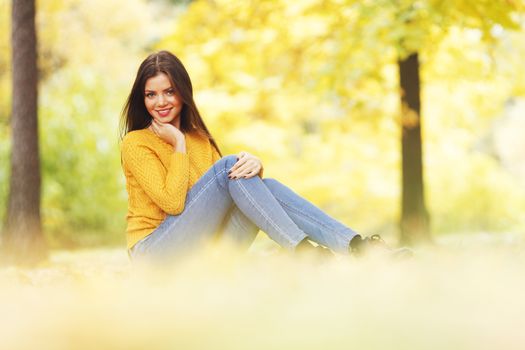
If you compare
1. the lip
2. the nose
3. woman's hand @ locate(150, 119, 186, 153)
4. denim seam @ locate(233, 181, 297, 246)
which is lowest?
denim seam @ locate(233, 181, 297, 246)

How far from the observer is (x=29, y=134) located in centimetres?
557

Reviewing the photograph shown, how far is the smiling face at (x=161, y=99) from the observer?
349 centimetres

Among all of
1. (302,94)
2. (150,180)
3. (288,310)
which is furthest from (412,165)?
(288,310)

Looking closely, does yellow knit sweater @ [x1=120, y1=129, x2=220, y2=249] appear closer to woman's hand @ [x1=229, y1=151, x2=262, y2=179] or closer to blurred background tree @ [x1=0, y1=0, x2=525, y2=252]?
woman's hand @ [x1=229, y1=151, x2=262, y2=179]

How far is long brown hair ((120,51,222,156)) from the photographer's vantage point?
11.4ft

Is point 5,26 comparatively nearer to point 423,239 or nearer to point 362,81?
point 362,81

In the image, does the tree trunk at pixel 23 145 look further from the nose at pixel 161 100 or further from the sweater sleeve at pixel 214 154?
the nose at pixel 161 100

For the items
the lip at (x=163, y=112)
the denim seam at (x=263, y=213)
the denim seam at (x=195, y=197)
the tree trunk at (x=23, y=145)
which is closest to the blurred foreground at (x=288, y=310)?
the denim seam at (x=263, y=213)

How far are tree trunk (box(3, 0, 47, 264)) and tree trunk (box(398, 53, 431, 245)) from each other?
3854 millimetres

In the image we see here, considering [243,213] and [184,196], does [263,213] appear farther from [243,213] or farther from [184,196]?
[184,196]

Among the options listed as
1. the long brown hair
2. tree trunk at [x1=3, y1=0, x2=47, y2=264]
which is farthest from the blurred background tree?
the long brown hair

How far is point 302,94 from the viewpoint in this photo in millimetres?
9258

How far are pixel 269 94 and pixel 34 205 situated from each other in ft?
17.8

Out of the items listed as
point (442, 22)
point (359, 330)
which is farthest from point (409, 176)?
point (359, 330)
